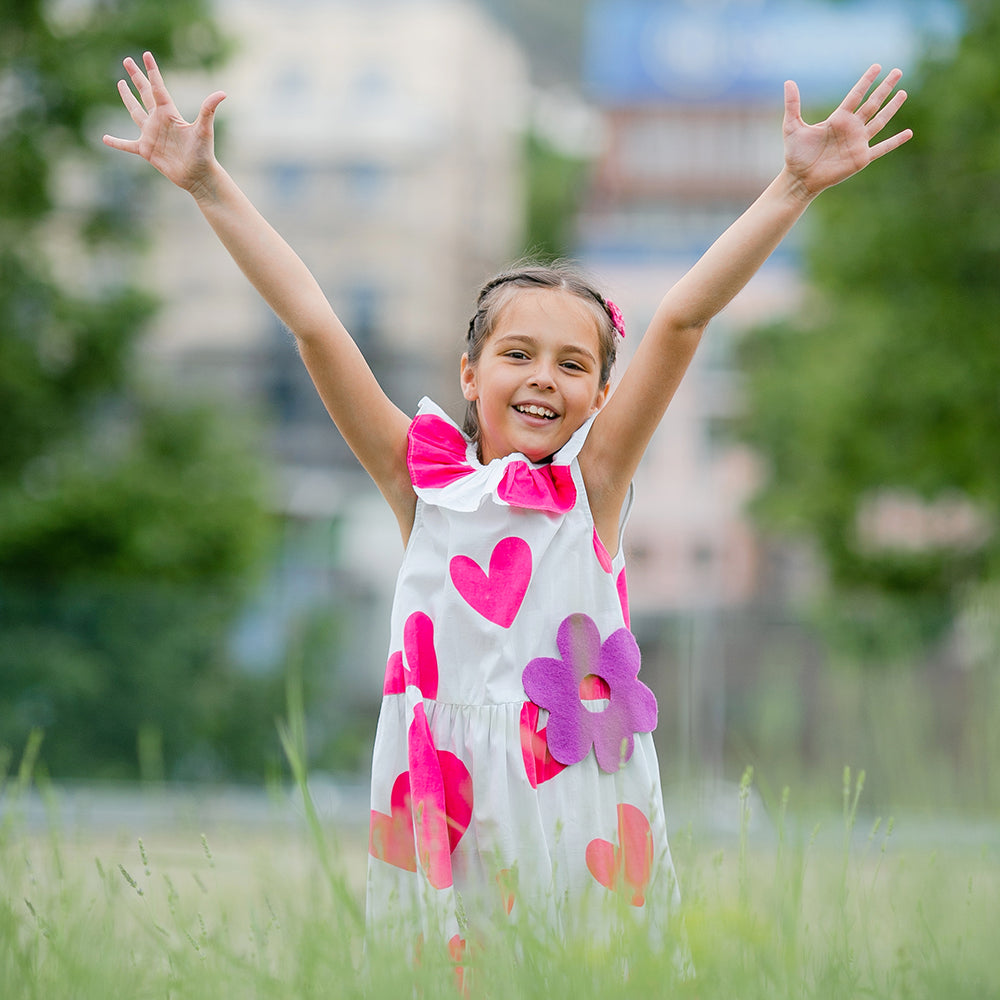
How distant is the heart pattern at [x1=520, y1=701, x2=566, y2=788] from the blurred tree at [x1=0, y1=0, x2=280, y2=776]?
291 inches

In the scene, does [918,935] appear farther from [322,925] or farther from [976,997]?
[322,925]

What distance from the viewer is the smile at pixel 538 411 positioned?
206cm

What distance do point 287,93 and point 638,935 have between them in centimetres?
3109

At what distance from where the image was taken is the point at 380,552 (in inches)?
995

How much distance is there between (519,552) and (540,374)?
0.87ft

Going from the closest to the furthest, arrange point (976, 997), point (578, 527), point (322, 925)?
point (976, 997) → point (322, 925) → point (578, 527)

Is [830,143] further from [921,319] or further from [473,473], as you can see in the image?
[921,319]

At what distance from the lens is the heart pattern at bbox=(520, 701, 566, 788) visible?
1.90m

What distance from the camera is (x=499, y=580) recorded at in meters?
1.97

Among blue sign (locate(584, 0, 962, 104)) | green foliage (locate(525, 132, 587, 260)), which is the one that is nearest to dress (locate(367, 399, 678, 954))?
blue sign (locate(584, 0, 962, 104))

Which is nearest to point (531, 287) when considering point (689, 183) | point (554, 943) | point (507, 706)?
point (507, 706)

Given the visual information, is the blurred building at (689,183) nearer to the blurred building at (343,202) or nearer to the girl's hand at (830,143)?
the blurred building at (343,202)

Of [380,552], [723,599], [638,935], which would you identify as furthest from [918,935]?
[723,599]

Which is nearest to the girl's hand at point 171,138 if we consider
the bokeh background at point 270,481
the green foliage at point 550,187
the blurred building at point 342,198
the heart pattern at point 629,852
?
the heart pattern at point 629,852
